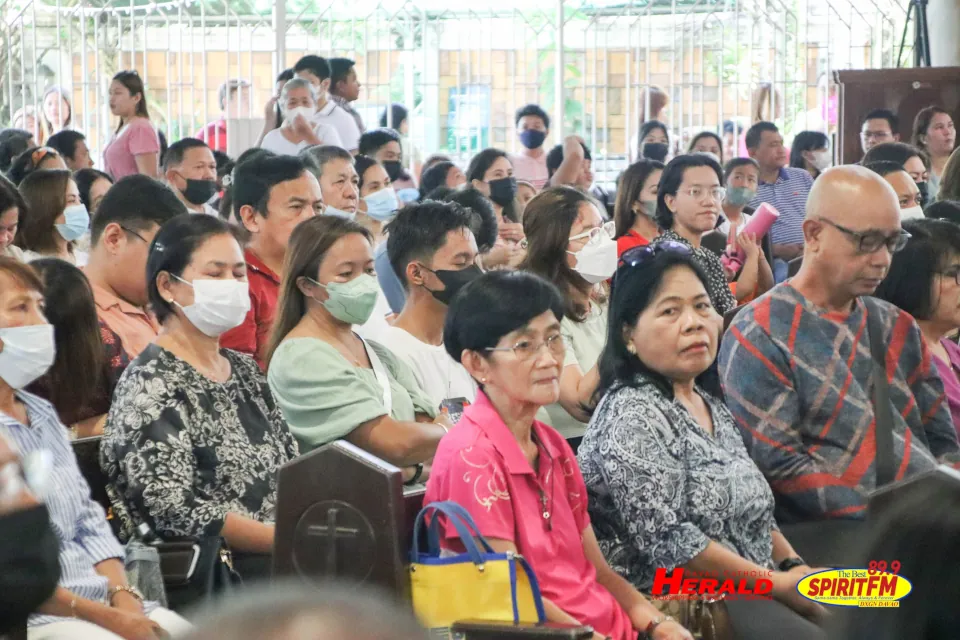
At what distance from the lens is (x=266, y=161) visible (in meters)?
5.07

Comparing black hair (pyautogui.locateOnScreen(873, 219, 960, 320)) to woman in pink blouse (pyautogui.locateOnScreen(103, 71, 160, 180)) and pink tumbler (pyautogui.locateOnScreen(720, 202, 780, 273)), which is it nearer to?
pink tumbler (pyautogui.locateOnScreen(720, 202, 780, 273))

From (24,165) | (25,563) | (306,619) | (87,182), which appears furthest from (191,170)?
(306,619)

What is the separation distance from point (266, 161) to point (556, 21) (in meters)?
5.85

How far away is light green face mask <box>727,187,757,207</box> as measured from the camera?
7812 millimetres

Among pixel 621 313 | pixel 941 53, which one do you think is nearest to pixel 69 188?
pixel 621 313

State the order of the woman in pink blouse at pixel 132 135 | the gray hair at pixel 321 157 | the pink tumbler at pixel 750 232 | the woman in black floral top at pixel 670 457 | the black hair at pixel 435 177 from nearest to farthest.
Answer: the woman in black floral top at pixel 670 457 → the gray hair at pixel 321 157 → the pink tumbler at pixel 750 232 → the black hair at pixel 435 177 → the woman in pink blouse at pixel 132 135

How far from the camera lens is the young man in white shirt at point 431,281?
428cm

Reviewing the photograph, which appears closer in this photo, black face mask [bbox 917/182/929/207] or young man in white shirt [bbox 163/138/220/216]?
young man in white shirt [bbox 163/138/220/216]

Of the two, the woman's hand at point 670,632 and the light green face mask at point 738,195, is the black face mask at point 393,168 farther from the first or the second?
the woman's hand at point 670,632

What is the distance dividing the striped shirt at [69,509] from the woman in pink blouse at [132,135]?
5144 mm

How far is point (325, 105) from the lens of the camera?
849 centimetres

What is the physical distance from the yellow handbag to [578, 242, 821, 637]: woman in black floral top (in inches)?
21.5

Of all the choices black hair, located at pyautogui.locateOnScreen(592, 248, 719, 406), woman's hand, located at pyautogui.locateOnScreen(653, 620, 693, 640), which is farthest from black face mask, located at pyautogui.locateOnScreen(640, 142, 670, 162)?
woman's hand, located at pyautogui.locateOnScreen(653, 620, 693, 640)

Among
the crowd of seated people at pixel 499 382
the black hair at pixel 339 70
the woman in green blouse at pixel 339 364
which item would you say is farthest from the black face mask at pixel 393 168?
the woman in green blouse at pixel 339 364
